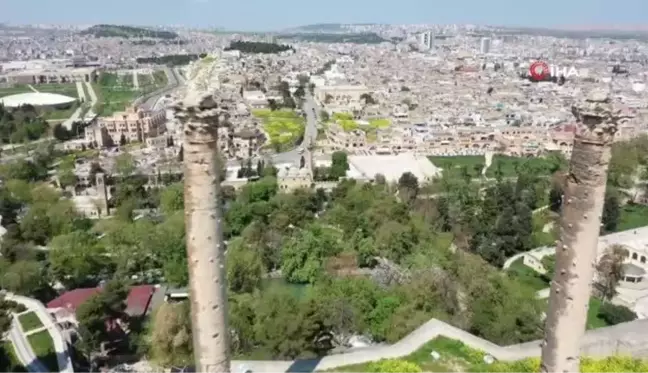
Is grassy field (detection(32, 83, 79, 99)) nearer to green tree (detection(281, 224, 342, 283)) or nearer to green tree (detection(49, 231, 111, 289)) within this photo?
green tree (detection(49, 231, 111, 289))

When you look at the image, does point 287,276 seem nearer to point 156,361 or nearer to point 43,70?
point 156,361

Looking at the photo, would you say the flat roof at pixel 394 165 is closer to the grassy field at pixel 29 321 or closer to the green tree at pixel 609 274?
the green tree at pixel 609 274

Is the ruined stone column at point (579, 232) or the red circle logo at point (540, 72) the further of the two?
the red circle logo at point (540, 72)

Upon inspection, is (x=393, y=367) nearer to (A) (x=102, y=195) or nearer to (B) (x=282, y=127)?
(A) (x=102, y=195)

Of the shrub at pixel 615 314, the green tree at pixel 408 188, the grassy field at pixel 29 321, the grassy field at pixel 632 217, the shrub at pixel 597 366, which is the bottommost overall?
the grassy field at pixel 632 217

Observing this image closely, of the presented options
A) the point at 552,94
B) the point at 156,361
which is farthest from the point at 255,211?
the point at 552,94

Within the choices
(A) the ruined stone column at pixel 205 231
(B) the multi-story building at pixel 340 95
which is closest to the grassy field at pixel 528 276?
(A) the ruined stone column at pixel 205 231
